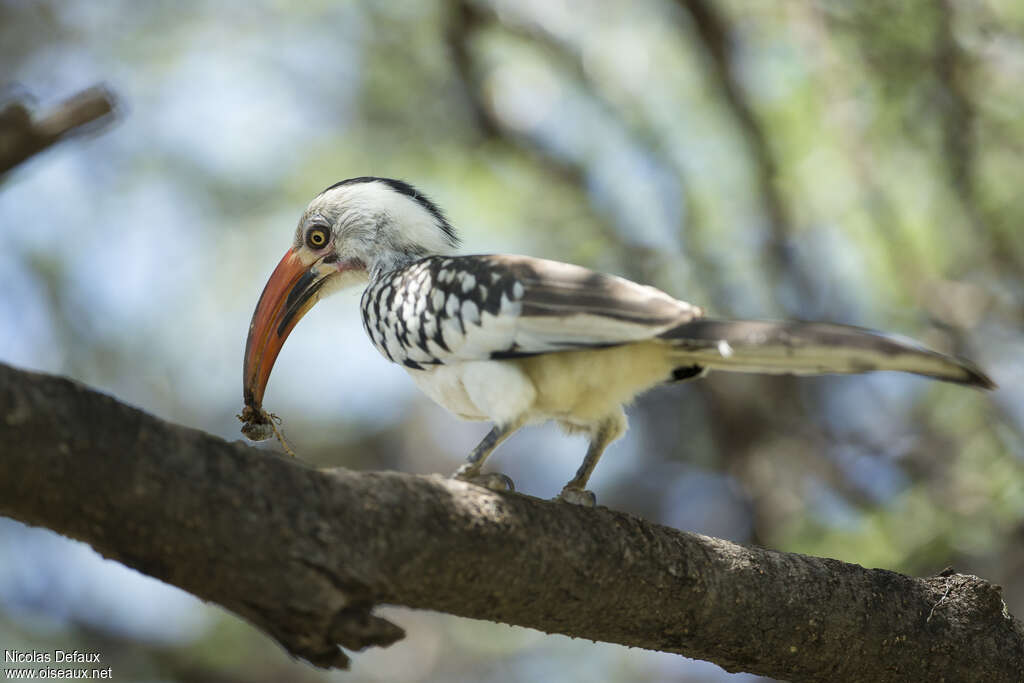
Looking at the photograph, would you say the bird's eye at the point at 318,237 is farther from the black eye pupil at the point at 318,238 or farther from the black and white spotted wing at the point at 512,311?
the black and white spotted wing at the point at 512,311

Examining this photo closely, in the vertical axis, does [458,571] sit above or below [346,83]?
below

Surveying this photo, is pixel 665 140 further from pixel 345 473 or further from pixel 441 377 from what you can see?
pixel 345 473

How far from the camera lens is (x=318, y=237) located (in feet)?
16.6

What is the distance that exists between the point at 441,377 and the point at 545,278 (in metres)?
0.61

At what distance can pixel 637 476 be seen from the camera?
1105cm

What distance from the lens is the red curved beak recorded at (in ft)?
15.6

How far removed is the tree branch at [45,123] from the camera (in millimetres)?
2346

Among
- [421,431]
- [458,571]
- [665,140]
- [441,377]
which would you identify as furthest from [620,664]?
[458,571]

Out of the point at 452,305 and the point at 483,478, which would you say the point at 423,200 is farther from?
the point at 483,478

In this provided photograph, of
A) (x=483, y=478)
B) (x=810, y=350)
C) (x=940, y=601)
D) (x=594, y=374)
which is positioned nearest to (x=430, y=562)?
(x=483, y=478)

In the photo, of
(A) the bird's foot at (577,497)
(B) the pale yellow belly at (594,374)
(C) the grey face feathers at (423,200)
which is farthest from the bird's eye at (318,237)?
(A) the bird's foot at (577,497)

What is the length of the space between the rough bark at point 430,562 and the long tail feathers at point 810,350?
2.11 feet

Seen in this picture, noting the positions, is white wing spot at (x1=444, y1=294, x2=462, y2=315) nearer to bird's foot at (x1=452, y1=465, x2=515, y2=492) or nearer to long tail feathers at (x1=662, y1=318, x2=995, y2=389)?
bird's foot at (x1=452, y1=465, x2=515, y2=492)

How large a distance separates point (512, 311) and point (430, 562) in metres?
1.03
